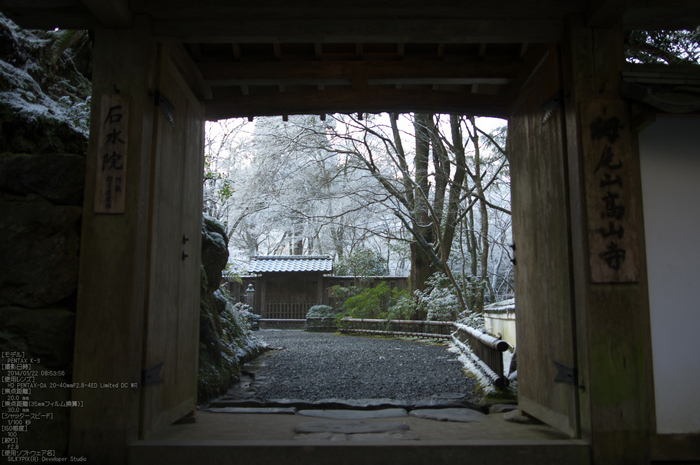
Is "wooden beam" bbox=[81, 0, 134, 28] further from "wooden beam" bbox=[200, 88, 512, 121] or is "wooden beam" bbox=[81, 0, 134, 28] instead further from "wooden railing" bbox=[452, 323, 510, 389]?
"wooden railing" bbox=[452, 323, 510, 389]

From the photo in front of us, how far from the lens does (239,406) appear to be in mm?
4008

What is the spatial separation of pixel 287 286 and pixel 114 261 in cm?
1500

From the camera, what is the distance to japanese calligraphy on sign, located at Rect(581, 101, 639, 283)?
8.63 ft

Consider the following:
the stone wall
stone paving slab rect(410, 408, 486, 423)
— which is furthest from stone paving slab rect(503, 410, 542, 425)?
the stone wall

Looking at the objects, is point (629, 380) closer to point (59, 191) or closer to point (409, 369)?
point (59, 191)

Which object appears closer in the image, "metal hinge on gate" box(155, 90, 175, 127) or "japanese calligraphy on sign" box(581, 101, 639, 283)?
"japanese calligraphy on sign" box(581, 101, 639, 283)

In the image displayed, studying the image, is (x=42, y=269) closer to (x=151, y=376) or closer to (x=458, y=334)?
(x=151, y=376)

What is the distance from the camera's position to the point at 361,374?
596cm

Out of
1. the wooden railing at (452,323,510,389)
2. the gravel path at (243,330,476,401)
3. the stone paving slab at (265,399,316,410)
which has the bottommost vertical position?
the gravel path at (243,330,476,401)

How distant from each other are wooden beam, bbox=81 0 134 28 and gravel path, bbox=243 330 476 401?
3.39 meters

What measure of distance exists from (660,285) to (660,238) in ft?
0.95

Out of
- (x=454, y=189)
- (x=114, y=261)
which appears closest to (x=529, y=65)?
(x=114, y=261)

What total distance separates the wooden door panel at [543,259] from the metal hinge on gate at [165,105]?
2.59m

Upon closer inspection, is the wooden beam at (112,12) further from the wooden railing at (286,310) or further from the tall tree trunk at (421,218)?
the wooden railing at (286,310)
